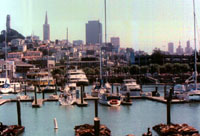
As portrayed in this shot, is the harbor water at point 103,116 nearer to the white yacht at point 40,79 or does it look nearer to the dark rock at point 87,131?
the dark rock at point 87,131

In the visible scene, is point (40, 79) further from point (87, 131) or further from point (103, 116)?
point (87, 131)

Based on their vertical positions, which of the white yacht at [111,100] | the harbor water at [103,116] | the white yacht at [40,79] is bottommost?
the harbor water at [103,116]

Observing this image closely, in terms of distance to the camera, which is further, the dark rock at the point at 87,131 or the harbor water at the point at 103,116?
the harbor water at the point at 103,116

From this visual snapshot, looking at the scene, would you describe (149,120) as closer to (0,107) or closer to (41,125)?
(41,125)

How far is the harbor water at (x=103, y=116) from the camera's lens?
24.0m

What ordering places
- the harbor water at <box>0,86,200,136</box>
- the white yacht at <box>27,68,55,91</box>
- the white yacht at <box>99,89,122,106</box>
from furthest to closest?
1. the white yacht at <box>27,68,55,91</box>
2. the white yacht at <box>99,89,122,106</box>
3. the harbor water at <box>0,86,200,136</box>

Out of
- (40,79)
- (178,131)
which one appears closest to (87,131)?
(178,131)

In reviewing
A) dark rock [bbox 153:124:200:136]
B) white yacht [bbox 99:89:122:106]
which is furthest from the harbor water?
dark rock [bbox 153:124:200:136]

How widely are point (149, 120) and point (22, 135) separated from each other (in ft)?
28.9

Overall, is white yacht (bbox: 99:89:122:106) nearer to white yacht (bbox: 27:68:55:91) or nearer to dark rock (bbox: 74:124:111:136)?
dark rock (bbox: 74:124:111:136)

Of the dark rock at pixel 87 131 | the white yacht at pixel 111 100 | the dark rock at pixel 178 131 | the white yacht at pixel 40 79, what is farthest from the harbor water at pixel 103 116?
the white yacht at pixel 40 79

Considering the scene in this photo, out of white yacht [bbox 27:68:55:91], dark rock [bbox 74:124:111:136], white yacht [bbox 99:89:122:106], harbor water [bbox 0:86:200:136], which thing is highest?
white yacht [bbox 27:68:55:91]

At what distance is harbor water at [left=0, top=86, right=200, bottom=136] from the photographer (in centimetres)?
2400

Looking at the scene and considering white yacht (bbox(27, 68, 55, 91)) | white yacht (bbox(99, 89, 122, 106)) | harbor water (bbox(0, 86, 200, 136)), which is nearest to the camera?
harbor water (bbox(0, 86, 200, 136))
